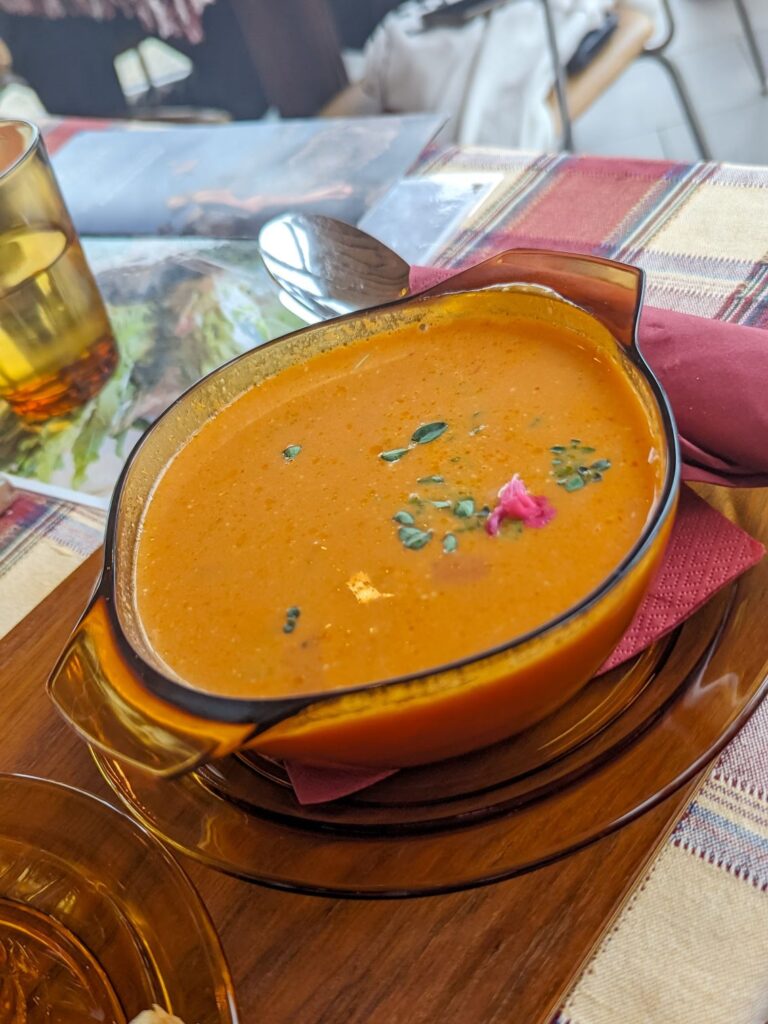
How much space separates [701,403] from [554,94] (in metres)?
1.79

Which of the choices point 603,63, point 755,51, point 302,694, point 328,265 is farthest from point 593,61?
point 302,694

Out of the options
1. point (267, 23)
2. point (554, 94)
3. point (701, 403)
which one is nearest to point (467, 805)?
point (701, 403)

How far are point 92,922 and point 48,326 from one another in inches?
23.2

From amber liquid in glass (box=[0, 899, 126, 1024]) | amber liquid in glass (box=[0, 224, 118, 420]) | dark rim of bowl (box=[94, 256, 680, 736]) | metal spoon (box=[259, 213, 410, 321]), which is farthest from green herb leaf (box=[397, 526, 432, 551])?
amber liquid in glass (box=[0, 224, 118, 420])

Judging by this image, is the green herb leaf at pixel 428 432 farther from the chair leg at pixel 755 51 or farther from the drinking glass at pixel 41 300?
the chair leg at pixel 755 51

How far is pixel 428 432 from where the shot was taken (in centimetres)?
59

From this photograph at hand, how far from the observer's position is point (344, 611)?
19.2 inches

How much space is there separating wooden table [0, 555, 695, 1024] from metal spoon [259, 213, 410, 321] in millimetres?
489

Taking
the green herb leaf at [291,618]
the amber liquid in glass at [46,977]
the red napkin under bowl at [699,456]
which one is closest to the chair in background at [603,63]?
the red napkin under bowl at [699,456]

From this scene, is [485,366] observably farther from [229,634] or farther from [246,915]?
[246,915]

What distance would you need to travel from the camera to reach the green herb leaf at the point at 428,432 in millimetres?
583

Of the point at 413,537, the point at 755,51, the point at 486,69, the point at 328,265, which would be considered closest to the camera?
the point at 413,537

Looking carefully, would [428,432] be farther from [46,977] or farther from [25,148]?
[25,148]

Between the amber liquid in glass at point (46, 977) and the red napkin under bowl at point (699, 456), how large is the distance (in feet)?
0.38
